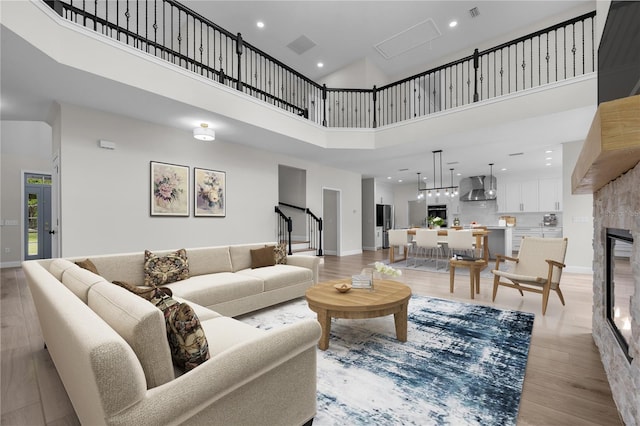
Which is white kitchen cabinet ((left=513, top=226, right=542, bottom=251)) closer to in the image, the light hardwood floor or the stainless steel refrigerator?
the stainless steel refrigerator

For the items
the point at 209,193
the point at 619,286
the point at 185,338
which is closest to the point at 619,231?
the point at 619,286

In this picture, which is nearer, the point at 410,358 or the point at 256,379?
the point at 256,379

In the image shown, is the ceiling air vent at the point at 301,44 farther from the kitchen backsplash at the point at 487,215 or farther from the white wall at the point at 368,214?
the kitchen backsplash at the point at 487,215

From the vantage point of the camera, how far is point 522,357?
2.34 metres

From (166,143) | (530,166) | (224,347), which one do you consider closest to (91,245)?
(166,143)

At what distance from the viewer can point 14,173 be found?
6.87 meters

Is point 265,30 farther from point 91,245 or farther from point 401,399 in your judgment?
point 401,399

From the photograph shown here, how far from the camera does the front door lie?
708cm

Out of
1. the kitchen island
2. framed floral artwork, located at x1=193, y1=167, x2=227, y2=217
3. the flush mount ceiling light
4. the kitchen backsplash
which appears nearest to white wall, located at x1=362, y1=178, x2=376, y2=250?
the kitchen backsplash

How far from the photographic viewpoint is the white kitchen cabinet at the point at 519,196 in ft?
32.5

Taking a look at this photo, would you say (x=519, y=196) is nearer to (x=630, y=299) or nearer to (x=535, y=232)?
(x=535, y=232)

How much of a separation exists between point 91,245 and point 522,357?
5.43 meters

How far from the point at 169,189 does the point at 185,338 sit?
14.9 ft

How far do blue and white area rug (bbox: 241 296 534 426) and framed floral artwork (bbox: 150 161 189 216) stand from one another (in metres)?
2.88
